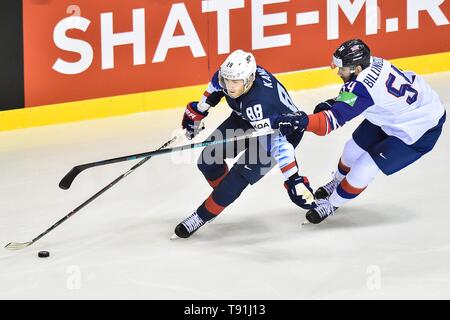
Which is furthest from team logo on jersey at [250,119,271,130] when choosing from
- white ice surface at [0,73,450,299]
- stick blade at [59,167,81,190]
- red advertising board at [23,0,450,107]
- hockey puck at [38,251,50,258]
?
red advertising board at [23,0,450,107]

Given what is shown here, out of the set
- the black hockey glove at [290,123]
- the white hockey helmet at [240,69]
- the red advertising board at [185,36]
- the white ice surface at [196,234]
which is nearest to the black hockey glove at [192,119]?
the white ice surface at [196,234]

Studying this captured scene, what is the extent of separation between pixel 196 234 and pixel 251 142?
550mm

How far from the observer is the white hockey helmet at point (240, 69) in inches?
245

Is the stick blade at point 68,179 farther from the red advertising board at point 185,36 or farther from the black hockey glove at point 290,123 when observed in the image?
the red advertising board at point 185,36

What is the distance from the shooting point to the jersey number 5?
20.8 feet

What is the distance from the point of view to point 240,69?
244 inches

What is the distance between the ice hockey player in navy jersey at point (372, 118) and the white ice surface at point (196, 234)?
295mm

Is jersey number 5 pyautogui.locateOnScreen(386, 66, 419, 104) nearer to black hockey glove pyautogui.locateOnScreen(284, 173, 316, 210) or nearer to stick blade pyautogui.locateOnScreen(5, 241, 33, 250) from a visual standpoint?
black hockey glove pyautogui.locateOnScreen(284, 173, 316, 210)

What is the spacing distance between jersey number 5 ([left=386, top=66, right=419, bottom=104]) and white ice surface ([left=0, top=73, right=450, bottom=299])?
0.68 m

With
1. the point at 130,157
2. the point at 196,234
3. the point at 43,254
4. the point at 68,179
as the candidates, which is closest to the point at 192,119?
the point at 196,234

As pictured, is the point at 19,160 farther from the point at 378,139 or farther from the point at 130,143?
the point at 378,139

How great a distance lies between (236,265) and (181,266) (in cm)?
26

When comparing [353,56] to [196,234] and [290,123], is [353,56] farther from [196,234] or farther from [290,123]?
[196,234]
